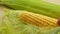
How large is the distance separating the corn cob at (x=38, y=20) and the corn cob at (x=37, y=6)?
0.31 ft

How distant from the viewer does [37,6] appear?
88 cm

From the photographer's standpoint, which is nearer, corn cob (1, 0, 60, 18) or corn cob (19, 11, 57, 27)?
corn cob (19, 11, 57, 27)

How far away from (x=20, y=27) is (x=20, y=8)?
0.21 meters

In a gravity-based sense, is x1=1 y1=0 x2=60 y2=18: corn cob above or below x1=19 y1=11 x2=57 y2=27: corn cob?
above

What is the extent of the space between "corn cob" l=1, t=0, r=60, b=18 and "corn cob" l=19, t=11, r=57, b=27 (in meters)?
0.10

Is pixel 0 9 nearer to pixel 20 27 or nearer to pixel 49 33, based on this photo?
pixel 20 27

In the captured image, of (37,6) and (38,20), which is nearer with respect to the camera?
(38,20)

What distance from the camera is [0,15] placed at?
0.91 m

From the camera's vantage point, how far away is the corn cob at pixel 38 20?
69 centimetres

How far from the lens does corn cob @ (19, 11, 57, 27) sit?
690 mm

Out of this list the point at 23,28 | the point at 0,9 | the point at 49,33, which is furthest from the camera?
the point at 0,9

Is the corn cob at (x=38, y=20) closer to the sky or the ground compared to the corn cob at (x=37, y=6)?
closer to the ground

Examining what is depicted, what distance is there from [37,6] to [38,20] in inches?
7.0

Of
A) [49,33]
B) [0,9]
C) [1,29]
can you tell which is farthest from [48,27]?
[0,9]
